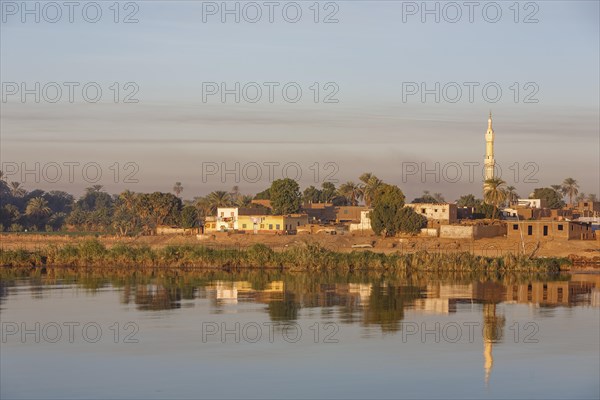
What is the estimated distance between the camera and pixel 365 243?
85250 mm

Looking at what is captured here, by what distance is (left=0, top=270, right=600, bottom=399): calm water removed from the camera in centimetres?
2858

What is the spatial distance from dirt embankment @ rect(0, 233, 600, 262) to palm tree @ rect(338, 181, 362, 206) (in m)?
45.5

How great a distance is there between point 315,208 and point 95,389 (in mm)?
94406

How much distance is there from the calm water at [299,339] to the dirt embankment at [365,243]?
19.3 metres

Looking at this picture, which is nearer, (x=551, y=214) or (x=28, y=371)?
(x=28, y=371)

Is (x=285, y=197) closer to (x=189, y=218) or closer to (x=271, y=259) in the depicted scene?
(x=189, y=218)

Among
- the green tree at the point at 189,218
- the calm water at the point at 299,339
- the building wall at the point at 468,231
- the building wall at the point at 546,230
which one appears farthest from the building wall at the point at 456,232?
the green tree at the point at 189,218

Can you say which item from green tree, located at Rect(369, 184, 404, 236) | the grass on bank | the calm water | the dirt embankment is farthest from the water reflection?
green tree, located at Rect(369, 184, 404, 236)

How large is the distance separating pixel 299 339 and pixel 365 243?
161ft

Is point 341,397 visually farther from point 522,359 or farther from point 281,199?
point 281,199

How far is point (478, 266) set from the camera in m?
65.5

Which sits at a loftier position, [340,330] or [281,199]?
[281,199]

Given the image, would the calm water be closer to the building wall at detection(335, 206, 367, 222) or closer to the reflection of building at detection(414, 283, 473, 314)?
the reflection of building at detection(414, 283, 473, 314)

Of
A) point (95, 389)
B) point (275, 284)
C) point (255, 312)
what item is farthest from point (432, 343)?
point (275, 284)
